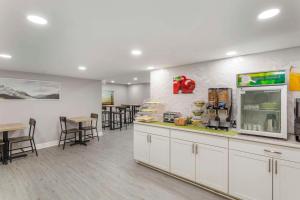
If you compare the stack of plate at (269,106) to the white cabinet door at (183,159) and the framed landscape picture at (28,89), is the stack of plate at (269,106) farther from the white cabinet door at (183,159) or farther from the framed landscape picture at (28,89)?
the framed landscape picture at (28,89)

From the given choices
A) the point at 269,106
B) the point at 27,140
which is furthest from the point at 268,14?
the point at 27,140

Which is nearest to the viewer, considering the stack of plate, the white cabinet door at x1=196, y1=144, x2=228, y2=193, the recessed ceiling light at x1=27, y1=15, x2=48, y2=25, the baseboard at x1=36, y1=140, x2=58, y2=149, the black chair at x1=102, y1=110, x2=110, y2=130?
the recessed ceiling light at x1=27, y1=15, x2=48, y2=25

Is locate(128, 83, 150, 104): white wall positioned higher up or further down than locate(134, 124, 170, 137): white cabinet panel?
higher up

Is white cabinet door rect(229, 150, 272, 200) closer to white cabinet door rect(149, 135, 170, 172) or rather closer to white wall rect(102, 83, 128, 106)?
white cabinet door rect(149, 135, 170, 172)

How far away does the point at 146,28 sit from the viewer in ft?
5.91

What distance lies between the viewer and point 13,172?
10.6ft

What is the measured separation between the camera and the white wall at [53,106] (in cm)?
432

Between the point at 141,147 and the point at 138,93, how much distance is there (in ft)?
20.7

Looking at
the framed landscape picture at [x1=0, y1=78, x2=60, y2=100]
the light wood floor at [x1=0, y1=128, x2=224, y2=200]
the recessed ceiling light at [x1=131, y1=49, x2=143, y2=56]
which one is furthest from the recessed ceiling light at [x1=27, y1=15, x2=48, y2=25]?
the framed landscape picture at [x1=0, y1=78, x2=60, y2=100]

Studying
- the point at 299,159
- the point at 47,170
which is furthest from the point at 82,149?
the point at 299,159

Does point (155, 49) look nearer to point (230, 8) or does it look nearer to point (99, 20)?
point (99, 20)

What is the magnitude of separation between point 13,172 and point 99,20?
12.1 feet

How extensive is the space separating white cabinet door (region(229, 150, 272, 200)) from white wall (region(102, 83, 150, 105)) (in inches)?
280

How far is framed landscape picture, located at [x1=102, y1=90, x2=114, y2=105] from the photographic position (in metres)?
8.91
